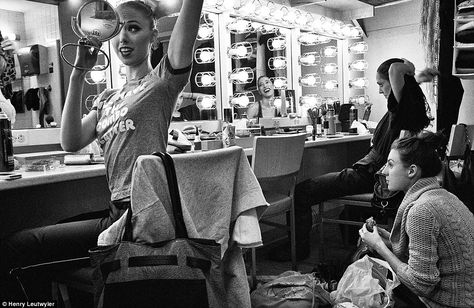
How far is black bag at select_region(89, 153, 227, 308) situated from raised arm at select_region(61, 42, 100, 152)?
2.01ft

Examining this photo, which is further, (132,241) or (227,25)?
(227,25)

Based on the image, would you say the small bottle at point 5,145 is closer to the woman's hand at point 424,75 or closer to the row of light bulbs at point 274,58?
the row of light bulbs at point 274,58

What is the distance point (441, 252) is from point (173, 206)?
3.39 ft

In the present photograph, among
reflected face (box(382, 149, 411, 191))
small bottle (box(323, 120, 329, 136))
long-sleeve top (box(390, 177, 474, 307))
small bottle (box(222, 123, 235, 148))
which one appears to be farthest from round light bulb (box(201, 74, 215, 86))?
long-sleeve top (box(390, 177, 474, 307))

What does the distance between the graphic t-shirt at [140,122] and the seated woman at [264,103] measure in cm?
257

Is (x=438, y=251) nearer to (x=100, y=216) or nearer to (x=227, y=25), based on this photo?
(x=100, y=216)

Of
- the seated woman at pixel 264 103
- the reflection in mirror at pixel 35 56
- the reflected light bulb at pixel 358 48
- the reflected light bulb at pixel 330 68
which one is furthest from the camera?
the reflected light bulb at pixel 358 48

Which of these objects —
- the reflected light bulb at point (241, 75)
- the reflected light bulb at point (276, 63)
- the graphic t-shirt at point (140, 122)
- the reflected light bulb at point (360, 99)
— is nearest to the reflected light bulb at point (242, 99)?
the reflected light bulb at point (241, 75)

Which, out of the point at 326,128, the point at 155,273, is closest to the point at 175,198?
the point at 155,273

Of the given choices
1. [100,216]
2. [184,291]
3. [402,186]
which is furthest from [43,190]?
[402,186]

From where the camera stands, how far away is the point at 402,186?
77.0 inches

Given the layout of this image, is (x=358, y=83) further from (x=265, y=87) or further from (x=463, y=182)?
(x=463, y=182)

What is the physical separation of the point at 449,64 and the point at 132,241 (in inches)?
111

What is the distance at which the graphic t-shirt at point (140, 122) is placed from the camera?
4.99ft
